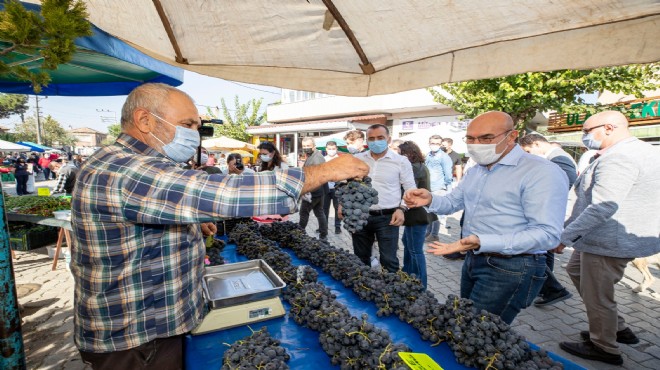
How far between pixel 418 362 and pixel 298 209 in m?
0.96

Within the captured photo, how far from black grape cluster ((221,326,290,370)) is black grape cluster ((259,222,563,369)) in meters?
0.80

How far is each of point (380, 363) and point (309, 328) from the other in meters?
0.66

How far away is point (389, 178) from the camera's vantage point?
412 cm

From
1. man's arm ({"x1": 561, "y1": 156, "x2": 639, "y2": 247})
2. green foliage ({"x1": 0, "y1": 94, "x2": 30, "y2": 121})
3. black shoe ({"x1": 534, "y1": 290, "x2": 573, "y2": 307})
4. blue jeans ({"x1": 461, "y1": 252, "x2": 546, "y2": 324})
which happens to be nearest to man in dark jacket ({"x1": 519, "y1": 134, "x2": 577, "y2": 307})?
black shoe ({"x1": 534, "y1": 290, "x2": 573, "y2": 307})

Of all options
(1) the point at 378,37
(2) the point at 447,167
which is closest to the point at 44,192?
(1) the point at 378,37

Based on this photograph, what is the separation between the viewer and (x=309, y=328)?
81.2 inches

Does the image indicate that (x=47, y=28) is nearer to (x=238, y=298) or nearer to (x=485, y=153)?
(x=238, y=298)

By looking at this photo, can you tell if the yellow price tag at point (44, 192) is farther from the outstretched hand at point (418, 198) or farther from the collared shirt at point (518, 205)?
the collared shirt at point (518, 205)

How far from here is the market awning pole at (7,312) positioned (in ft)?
6.15

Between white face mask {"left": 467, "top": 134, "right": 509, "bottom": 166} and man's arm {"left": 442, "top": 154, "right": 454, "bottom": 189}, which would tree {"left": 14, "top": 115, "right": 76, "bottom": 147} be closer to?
man's arm {"left": 442, "top": 154, "right": 454, "bottom": 189}

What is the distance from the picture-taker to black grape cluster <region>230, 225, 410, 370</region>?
5.27 feet

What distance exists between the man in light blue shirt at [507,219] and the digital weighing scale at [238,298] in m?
1.16

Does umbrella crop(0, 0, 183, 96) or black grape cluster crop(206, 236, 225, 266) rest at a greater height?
umbrella crop(0, 0, 183, 96)

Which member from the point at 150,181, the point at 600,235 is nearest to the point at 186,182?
the point at 150,181
